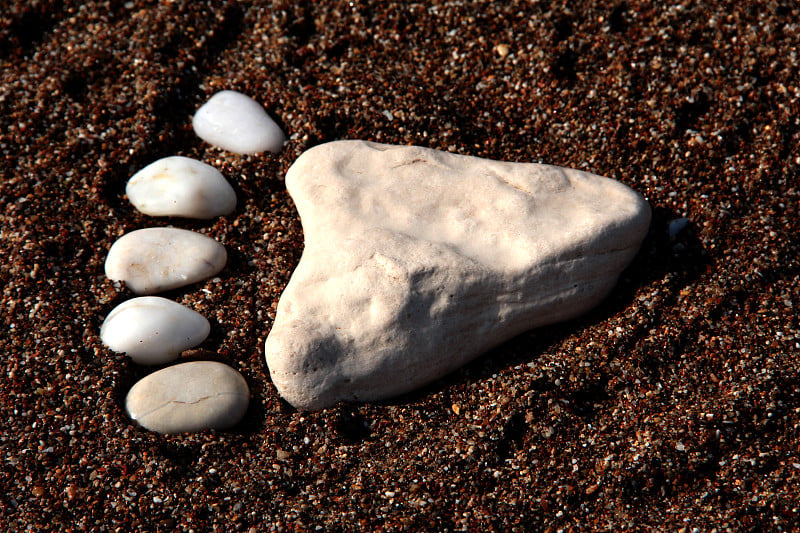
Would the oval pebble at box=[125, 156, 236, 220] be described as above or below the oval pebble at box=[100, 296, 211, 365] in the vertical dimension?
above

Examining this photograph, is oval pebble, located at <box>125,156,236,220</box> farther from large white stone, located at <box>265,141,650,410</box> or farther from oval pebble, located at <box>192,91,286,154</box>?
large white stone, located at <box>265,141,650,410</box>

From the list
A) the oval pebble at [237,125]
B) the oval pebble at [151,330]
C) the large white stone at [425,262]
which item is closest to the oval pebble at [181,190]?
the oval pebble at [237,125]

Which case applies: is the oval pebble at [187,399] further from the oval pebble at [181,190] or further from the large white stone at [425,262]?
the oval pebble at [181,190]

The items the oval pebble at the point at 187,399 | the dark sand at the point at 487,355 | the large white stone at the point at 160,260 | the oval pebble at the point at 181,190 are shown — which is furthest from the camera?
the oval pebble at the point at 181,190

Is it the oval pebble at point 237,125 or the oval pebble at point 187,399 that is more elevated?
the oval pebble at point 237,125

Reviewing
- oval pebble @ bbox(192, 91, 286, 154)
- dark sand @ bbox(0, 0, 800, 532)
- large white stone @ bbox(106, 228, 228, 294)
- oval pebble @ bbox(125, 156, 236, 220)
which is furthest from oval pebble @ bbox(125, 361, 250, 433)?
oval pebble @ bbox(192, 91, 286, 154)

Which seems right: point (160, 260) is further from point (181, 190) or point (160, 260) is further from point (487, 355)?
point (487, 355)

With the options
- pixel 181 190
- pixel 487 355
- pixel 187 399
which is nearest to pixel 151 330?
Answer: pixel 187 399
